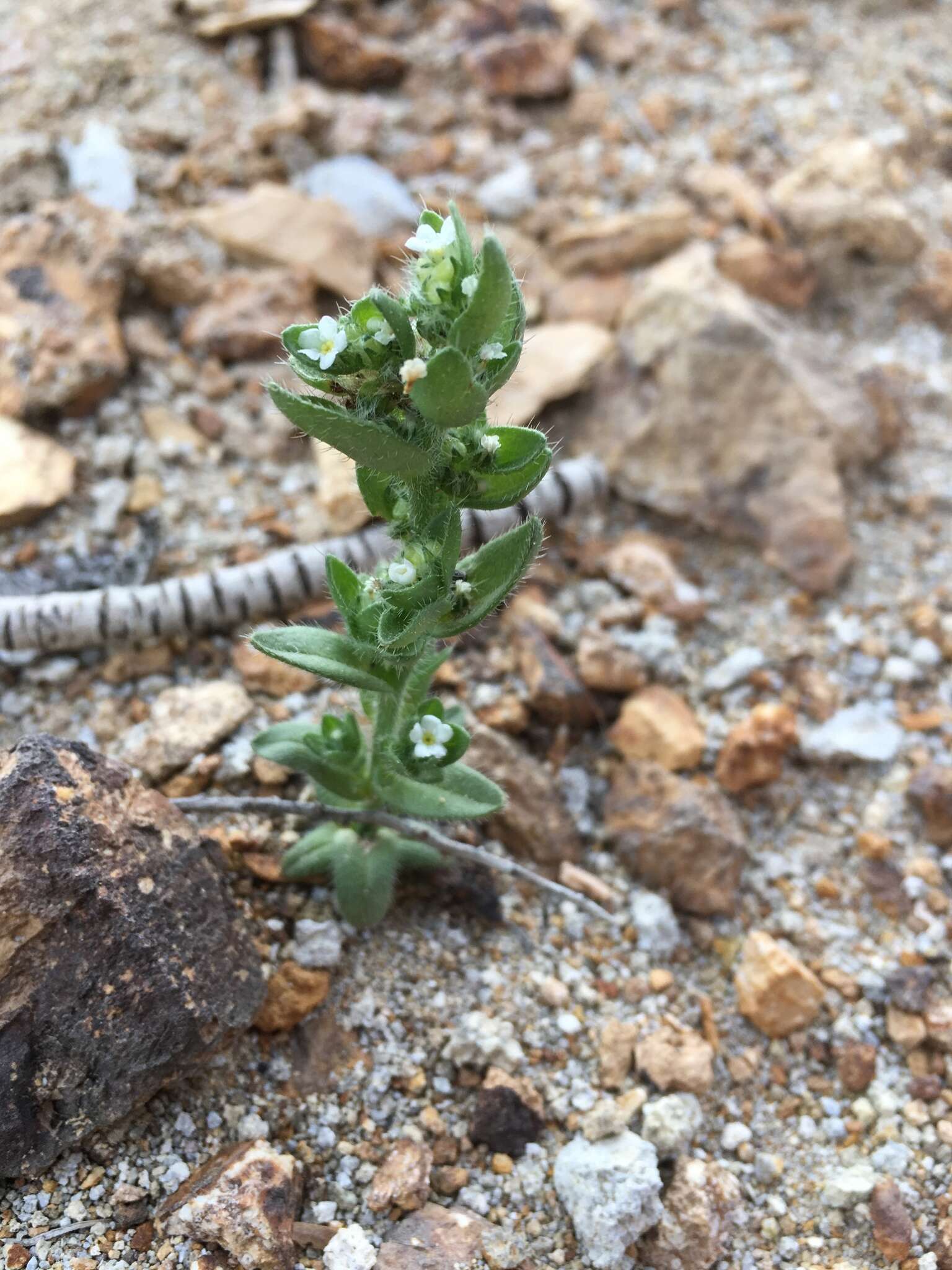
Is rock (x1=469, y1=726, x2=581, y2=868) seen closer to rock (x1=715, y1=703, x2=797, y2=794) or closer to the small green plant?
the small green plant

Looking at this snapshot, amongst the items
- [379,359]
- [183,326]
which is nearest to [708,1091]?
[379,359]

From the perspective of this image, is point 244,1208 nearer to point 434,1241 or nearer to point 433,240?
point 434,1241

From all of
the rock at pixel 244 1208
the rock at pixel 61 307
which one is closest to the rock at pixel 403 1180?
the rock at pixel 244 1208

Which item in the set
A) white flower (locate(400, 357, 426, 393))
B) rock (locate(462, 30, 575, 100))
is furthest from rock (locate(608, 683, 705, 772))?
rock (locate(462, 30, 575, 100))

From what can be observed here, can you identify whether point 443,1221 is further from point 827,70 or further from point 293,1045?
point 827,70

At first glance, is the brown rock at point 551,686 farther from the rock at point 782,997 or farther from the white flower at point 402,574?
the white flower at point 402,574

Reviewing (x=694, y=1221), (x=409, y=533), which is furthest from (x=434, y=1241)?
(x=409, y=533)

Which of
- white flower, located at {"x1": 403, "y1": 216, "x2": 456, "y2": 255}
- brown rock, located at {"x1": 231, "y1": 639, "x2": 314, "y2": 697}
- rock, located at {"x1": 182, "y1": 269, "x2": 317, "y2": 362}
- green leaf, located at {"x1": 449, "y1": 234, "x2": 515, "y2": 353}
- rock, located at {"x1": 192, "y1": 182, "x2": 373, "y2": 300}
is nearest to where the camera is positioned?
green leaf, located at {"x1": 449, "y1": 234, "x2": 515, "y2": 353}
